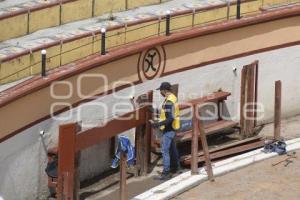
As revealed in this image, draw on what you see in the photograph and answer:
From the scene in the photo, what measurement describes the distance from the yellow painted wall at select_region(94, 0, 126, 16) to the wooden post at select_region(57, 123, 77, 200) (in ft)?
19.3

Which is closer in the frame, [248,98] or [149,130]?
[149,130]

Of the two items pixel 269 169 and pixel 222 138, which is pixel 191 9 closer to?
pixel 222 138

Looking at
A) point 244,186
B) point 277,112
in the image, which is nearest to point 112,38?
point 277,112

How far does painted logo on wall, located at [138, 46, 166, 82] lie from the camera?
15.0 metres

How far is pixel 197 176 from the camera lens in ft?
44.8

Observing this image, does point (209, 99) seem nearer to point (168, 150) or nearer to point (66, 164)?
point (168, 150)

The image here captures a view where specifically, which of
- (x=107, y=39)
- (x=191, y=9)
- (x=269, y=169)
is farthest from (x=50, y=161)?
(x=191, y=9)

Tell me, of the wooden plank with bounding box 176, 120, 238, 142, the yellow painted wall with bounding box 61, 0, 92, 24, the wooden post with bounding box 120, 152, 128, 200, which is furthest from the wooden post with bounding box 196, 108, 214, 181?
the yellow painted wall with bounding box 61, 0, 92, 24

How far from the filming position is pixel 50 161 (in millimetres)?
13594

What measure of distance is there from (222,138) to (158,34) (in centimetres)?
242

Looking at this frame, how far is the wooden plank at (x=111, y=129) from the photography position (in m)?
12.4

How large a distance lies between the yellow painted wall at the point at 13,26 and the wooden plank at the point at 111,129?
10.8 feet

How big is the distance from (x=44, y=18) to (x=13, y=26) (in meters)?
0.82

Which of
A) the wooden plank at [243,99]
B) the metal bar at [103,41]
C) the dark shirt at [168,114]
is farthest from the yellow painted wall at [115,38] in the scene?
the wooden plank at [243,99]
